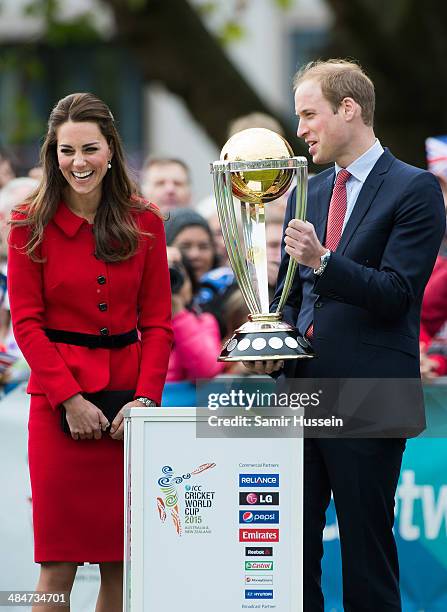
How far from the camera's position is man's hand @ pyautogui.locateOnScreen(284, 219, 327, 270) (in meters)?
4.07

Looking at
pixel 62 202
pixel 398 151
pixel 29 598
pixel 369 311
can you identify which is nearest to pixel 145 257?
pixel 62 202

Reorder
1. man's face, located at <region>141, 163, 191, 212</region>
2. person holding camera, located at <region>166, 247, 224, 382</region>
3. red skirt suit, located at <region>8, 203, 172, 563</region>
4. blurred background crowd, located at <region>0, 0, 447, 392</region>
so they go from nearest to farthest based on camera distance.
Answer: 1. red skirt suit, located at <region>8, 203, 172, 563</region>
2. person holding camera, located at <region>166, 247, 224, 382</region>
3. blurred background crowd, located at <region>0, 0, 447, 392</region>
4. man's face, located at <region>141, 163, 191, 212</region>

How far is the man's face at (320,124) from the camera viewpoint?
14.1ft

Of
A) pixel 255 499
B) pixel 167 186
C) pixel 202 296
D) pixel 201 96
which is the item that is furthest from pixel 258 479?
pixel 201 96

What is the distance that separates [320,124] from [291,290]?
58 cm

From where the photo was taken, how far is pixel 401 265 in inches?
165

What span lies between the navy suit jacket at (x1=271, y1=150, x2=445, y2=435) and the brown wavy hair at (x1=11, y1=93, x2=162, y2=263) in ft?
2.24

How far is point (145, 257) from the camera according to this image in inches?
181

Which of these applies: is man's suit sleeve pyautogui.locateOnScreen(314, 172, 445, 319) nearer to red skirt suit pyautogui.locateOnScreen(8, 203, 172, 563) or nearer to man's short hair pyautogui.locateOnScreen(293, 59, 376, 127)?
man's short hair pyautogui.locateOnScreen(293, 59, 376, 127)

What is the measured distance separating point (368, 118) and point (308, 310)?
2.07 ft

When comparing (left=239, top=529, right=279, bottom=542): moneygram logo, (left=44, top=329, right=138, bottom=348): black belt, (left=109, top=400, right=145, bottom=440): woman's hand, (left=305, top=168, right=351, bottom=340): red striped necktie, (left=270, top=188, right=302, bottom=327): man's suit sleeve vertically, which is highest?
(left=305, top=168, right=351, bottom=340): red striped necktie

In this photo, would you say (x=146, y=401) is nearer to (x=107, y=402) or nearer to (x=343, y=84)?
(x=107, y=402)

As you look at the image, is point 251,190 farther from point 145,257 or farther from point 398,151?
point 398,151

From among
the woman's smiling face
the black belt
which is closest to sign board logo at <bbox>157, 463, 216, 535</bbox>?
the black belt
